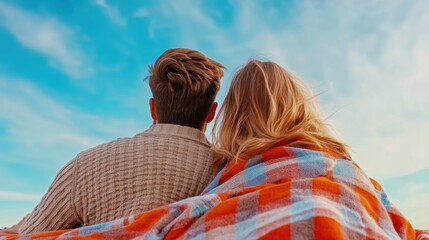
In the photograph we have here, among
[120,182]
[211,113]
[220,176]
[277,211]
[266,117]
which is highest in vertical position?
[211,113]

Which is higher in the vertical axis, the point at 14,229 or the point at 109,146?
the point at 109,146

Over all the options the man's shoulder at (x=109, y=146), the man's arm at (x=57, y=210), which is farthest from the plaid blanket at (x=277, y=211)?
the man's shoulder at (x=109, y=146)

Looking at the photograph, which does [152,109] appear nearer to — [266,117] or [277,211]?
[266,117]

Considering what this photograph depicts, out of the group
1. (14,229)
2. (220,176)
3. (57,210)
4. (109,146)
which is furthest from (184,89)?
(14,229)

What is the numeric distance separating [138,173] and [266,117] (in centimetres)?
57

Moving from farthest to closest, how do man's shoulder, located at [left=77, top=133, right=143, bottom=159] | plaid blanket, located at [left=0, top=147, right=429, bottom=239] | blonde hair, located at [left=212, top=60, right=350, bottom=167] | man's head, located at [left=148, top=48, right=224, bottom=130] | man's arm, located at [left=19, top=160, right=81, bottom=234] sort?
man's head, located at [left=148, top=48, right=224, bottom=130] < man's shoulder, located at [left=77, top=133, right=143, bottom=159] < man's arm, located at [left=19, top=160, right=81, bottom=234] < blonde hair, located at [left=212, top=60, right=350, bottom=167] < plaid blanket, located at [left=0, top=147, right=429, bottom=239]

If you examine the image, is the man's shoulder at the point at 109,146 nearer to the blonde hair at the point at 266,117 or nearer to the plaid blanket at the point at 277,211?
the blonde hair at the point at 266,117

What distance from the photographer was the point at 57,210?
2416mm

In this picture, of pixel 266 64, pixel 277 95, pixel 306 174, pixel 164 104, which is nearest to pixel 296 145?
pixel 306 174

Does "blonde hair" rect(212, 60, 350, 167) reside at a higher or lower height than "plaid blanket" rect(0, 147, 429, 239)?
higher

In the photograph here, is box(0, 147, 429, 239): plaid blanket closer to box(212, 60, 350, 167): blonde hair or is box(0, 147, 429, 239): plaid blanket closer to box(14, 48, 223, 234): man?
box(212, 60, 350, 167): blonde hair

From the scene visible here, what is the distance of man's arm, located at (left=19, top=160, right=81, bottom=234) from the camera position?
94.6 inches

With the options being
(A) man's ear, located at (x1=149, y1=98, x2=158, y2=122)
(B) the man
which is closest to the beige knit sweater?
(B) the man

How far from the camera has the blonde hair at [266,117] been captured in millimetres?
2209
